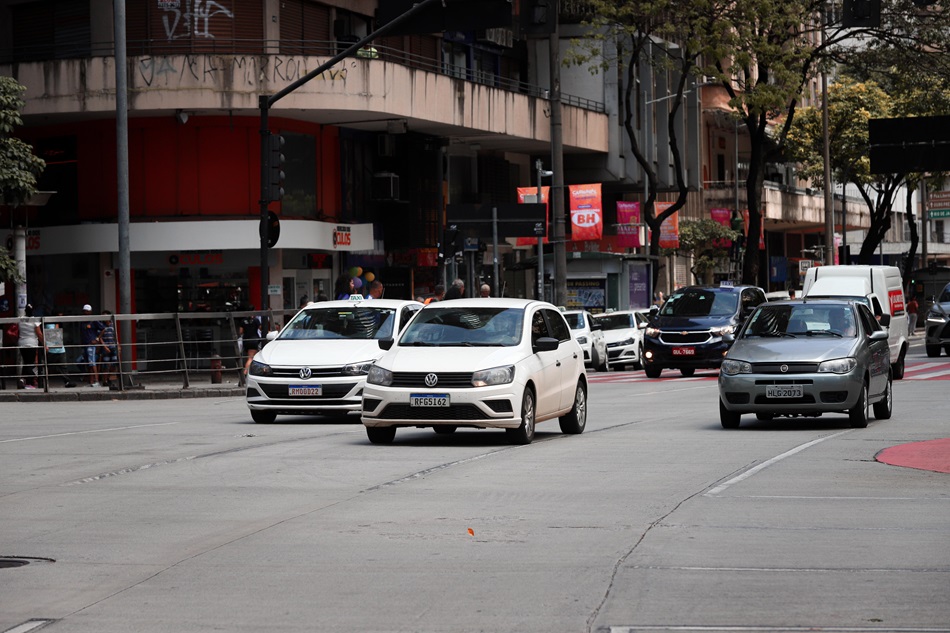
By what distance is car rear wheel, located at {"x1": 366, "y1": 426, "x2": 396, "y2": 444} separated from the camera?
18.2m

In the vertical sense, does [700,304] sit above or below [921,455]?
above

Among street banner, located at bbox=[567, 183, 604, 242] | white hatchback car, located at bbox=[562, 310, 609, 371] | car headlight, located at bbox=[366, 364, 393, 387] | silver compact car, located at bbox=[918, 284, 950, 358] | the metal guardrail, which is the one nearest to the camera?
car headlight, located at bbox=[366, 364, 393, 387]

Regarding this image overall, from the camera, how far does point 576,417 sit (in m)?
19.8

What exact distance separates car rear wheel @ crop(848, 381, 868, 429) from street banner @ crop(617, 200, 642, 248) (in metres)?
39.7

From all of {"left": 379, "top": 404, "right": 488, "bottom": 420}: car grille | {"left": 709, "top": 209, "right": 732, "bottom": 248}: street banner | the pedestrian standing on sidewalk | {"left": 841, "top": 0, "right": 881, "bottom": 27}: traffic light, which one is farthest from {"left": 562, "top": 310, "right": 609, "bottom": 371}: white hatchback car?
{"left": 709, "top": 209, "right": 732, "bottom": 248}: street banner

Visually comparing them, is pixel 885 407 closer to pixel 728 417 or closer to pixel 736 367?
pixel 728 417

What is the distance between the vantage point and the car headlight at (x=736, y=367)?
19906 mm

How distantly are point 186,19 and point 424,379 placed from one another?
24395 millimetres

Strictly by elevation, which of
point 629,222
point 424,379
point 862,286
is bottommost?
point 424,379

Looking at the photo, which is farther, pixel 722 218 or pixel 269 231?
pixel 722 218

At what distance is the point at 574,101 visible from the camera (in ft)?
186

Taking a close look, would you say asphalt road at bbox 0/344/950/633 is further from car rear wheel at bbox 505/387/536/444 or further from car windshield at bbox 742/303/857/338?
car windshield at bbox 742/303/857/338

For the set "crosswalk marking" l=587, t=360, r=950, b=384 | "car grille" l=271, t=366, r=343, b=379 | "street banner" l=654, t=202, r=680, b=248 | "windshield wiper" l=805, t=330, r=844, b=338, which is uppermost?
"street banner" l=654, t=202, r=680, b=248

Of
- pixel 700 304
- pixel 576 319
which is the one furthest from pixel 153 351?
pixel 576 319
